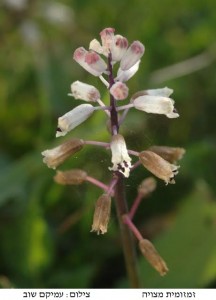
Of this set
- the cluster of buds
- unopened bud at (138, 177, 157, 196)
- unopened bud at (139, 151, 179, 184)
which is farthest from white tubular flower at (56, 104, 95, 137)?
unopened bud at (138, 177, 157, 196)

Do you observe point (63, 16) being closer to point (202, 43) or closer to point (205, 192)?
point (202, 43)

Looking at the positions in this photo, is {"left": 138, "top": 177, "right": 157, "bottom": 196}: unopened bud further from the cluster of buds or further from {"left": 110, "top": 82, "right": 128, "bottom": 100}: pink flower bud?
{"left": 110, "top": 82, "right": 128, "bottom": 100}: pink flower bud

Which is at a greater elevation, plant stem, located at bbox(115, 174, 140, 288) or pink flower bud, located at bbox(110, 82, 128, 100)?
pink flower bud, located at bbox(110, 82, 128, 100)

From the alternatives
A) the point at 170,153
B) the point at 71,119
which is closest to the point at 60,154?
the point at 71,119

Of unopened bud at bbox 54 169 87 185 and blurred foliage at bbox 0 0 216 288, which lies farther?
blurred foliage at bbox 0 0 216 288

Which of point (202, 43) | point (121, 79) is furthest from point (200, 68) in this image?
point (121, 79)

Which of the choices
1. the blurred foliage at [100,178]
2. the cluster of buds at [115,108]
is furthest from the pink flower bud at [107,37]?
the blurred foliage at [100,178]

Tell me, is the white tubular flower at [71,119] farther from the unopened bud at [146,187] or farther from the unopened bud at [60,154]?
the unopened bud at [146,187]
